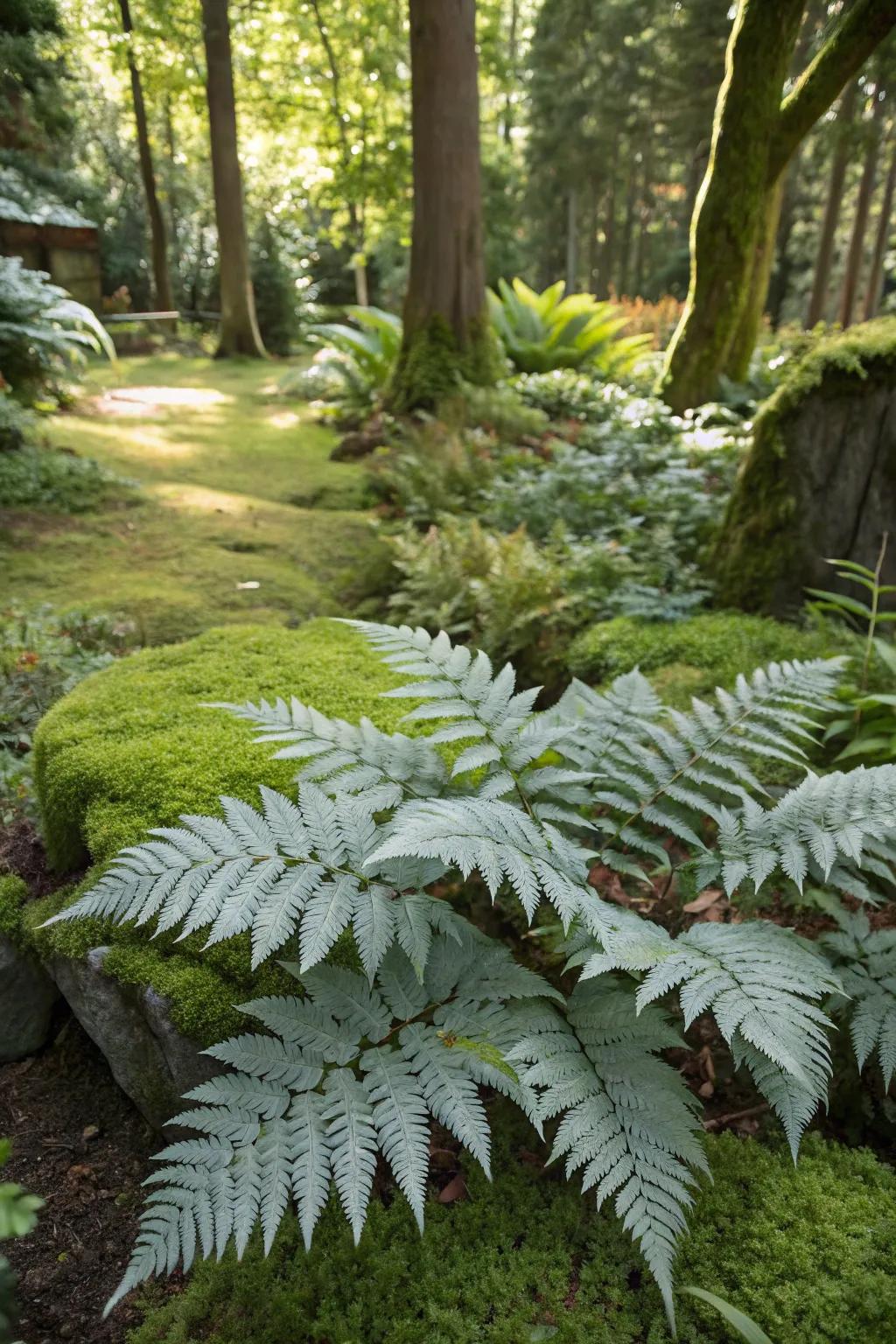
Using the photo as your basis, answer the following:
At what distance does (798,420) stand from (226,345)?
41.9 ft

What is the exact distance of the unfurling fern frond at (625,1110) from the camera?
1551mm

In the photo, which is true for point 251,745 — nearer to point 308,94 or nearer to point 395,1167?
point 395,1167

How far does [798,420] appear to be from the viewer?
13.1 ft

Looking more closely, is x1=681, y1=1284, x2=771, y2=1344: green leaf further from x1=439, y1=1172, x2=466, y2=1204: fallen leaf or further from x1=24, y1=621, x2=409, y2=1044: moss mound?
x1=24, y1=621, x2=409, y2=1044: moss mound

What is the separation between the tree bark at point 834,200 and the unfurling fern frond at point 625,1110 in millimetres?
13438

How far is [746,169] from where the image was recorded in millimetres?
6730

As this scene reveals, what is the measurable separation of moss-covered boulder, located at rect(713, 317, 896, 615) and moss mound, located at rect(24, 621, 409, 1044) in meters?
2.12

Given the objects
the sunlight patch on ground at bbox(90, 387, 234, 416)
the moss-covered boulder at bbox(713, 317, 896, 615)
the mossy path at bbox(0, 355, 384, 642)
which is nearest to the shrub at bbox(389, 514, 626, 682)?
the mossy path at bbox(0, 355, 384, 642)

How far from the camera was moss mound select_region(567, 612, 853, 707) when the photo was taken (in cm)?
357

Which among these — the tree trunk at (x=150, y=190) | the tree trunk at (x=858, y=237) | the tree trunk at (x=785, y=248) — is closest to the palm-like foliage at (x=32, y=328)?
the tree trunk at (x=150, y=190)

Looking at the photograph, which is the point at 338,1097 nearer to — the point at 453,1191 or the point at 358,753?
the point at 453,1191

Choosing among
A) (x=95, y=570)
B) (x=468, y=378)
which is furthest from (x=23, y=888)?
(x=468, y=378)

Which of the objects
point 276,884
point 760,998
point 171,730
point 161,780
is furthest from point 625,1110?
point 171,730

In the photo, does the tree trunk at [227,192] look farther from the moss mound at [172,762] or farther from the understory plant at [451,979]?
the understory plant at [451,979]
